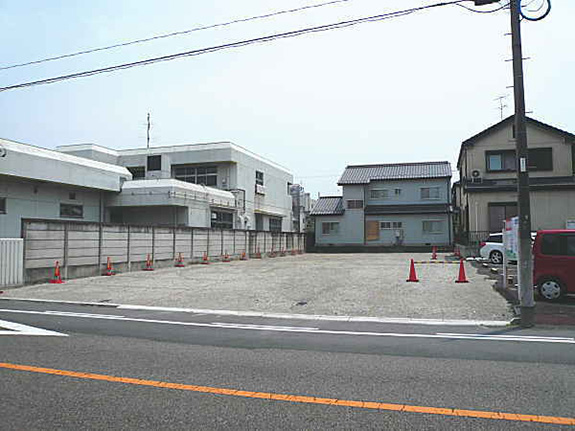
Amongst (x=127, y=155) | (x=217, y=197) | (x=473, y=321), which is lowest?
(x=473, y=321)

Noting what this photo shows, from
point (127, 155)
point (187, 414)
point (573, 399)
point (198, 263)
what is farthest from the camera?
point (127, 155)

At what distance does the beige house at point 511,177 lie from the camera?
27.2m

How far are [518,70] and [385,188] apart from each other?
33.7 meters

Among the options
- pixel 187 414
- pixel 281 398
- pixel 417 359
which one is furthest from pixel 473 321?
pixel 187 414

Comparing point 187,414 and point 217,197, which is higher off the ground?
point 217,197

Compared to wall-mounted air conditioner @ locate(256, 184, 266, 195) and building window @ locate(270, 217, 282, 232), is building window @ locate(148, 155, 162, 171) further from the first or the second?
building window @ locate(270, 217, 282, 232)

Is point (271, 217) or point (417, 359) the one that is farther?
point (271, 217)

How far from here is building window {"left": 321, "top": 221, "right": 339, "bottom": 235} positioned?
140 feet

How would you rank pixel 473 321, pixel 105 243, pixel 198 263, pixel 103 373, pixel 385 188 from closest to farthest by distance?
1. pixel 103 373
2. pixel 473 321
3. pixel 105 243
4. pixel 198 263
5. pixel 385 188

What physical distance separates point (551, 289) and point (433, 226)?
29.8 m

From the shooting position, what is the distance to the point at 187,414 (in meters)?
3.89

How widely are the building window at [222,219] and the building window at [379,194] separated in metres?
14.0

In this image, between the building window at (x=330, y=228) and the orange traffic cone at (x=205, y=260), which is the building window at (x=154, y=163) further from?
the building window at (x=330, y=228)

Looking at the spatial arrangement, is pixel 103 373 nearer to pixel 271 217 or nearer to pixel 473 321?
pixel 473 321
